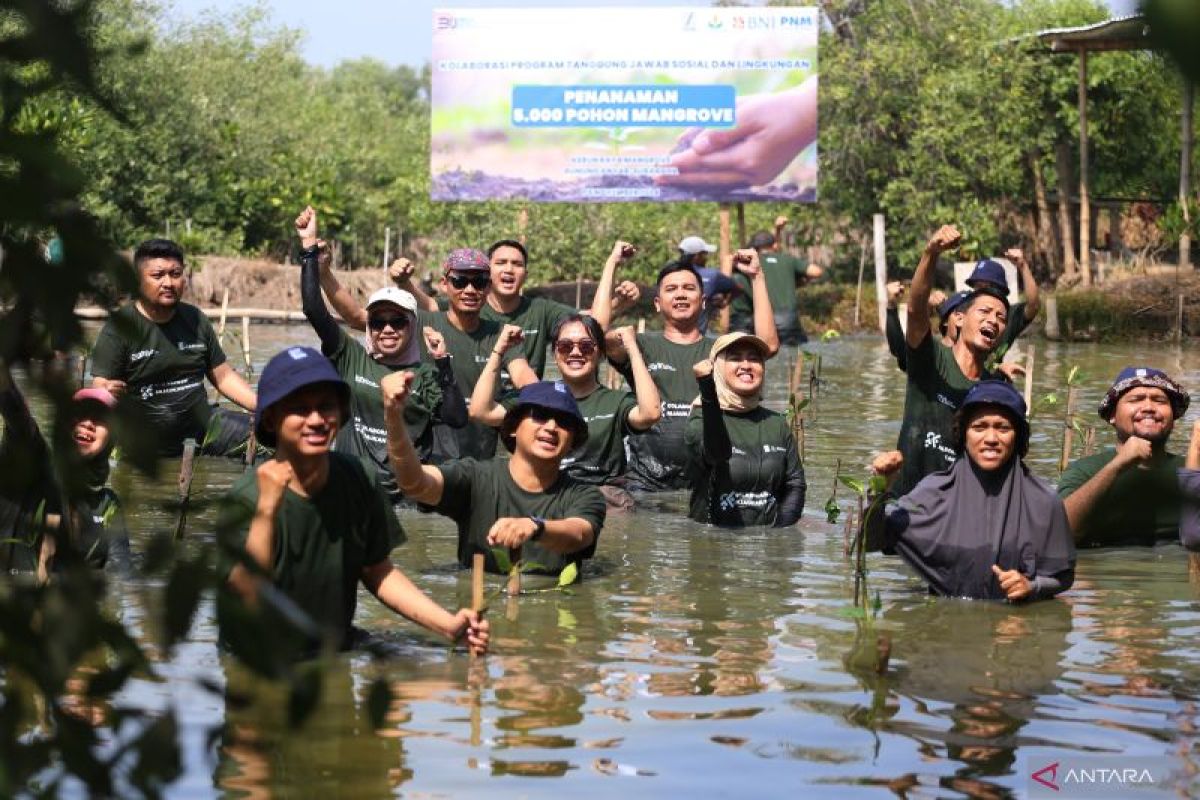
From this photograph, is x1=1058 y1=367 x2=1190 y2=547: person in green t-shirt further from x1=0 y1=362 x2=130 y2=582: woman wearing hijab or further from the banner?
the banner

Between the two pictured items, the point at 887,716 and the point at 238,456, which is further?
the point at 238,456

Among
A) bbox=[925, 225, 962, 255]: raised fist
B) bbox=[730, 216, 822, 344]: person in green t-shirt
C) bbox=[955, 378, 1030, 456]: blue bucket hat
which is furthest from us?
bbox=[730, 216, 822, 344]: person in green t-shirt

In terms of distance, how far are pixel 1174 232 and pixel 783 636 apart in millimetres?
20240

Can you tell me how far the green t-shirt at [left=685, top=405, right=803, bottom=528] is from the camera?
10758 millimetres

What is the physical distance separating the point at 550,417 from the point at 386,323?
2473 millimetres

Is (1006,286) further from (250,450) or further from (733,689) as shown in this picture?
(250,450)

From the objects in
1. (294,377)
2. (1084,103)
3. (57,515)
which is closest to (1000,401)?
(294,377)

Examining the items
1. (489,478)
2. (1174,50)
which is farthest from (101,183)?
(1174,50)

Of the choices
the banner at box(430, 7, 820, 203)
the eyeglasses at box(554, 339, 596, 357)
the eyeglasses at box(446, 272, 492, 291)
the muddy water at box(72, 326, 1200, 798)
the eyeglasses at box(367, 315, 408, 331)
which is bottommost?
the muddy water at box(72, 326, 1200, 798)

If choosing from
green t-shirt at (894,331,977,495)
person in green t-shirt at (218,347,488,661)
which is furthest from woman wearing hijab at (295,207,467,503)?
person in green t-shirt at (218,347,488,661)

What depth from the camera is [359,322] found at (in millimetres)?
12055

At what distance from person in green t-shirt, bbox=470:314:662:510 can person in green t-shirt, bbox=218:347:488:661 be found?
4132 mm

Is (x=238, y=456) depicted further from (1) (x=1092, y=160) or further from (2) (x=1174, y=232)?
(1) (x=1092, y=160)

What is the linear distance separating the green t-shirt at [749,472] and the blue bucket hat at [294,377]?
4.63m
